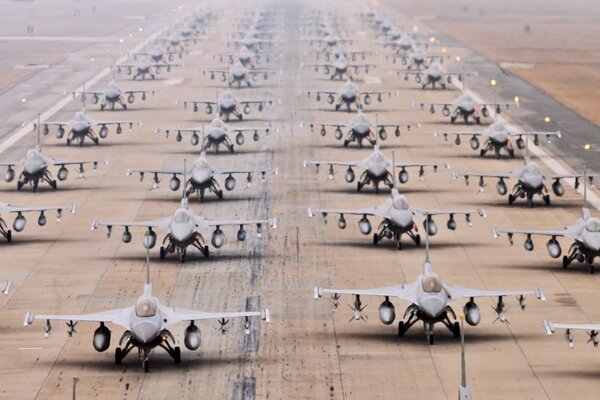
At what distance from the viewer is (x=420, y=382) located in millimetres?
48156

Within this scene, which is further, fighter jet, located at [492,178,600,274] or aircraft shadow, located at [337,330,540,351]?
fighter jet, located at [492,178,600,274]

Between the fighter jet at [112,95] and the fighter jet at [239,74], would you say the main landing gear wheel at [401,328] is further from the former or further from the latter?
the fighter jet at [239,74]

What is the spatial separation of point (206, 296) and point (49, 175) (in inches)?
1317

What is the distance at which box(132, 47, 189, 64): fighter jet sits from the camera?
176 meters

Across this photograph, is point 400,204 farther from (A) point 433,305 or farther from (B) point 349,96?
(B) point 349,96

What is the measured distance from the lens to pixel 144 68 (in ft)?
529

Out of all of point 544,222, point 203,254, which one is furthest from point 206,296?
point 544,222

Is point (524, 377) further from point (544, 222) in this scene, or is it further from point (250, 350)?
point (544, 222)

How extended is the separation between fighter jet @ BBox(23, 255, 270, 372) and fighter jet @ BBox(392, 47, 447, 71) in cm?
12304

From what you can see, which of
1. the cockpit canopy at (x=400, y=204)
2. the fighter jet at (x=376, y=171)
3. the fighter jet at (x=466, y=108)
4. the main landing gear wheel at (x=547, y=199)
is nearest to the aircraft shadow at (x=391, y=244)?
the cockpit canopy at (x=400, y=204)

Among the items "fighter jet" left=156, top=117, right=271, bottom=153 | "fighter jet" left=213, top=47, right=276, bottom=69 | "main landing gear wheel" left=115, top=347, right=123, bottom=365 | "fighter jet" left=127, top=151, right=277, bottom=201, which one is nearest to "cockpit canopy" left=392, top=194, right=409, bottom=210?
"fighter jet" left=127, top=151, right=277, bottom=201

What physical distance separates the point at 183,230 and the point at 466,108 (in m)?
60.3

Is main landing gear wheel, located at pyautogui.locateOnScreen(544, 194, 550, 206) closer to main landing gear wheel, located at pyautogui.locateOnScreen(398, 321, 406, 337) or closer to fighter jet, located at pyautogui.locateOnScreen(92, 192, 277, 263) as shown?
fighter jet, located at pyautogui.locateOnScreen(92, 192, 277, 263)

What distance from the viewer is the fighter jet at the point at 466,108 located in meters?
120
